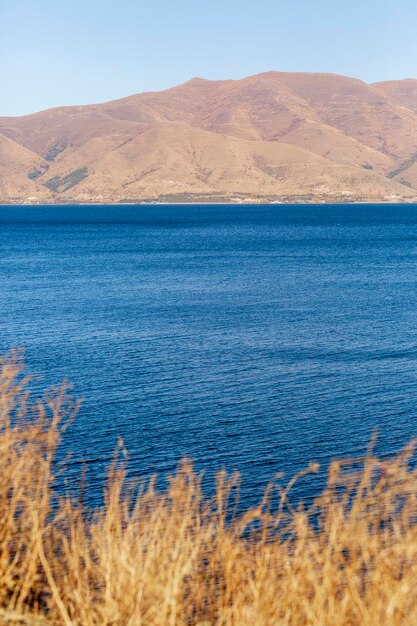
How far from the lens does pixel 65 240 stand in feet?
390

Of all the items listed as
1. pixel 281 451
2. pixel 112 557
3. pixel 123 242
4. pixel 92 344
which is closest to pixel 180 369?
pixel 92 344

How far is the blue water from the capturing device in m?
22.3

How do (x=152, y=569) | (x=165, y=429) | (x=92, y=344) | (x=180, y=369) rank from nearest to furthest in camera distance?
(x=152, y=569) < (x=165, y=429) < (x=180, y=369) < (x=92, y=344)

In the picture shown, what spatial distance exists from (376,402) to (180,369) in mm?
7906

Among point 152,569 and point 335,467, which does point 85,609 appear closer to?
point 152,569

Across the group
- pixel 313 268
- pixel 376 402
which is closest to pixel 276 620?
pixel 376 402

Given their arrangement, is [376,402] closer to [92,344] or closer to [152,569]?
[92,344]

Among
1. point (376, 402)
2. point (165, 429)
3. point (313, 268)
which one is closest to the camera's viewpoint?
point (165, 429)

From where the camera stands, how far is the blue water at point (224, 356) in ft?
73.1

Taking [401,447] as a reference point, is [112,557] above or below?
above

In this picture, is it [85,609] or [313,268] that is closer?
[85,609]

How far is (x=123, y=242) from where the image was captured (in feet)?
376

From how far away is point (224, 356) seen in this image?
A: 33.6m

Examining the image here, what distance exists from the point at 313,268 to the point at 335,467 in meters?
69.7
